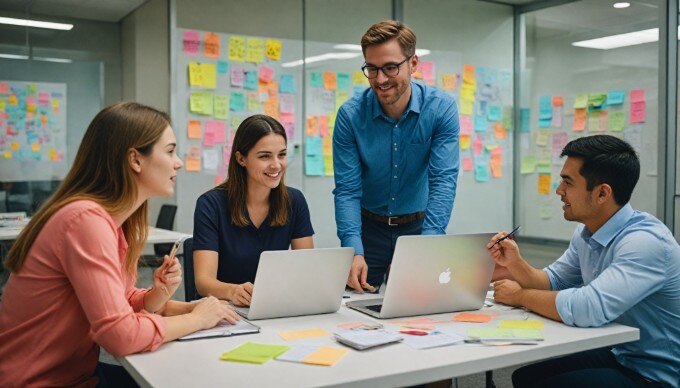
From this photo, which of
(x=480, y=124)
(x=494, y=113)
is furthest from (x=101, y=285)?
(x=494, y=113)

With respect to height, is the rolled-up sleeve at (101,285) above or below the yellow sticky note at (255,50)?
below

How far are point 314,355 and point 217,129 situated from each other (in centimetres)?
337

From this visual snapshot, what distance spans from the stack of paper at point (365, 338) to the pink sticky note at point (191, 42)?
10.9 feet

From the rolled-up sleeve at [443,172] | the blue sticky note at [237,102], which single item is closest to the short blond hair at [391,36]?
the rolled-up sleeve at [443,172]

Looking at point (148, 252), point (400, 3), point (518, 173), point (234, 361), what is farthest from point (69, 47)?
point (234, 361)

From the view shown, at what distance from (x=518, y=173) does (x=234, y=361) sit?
4727mm

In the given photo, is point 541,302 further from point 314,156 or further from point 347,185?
point 314,156

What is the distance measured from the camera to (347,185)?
2.65 m

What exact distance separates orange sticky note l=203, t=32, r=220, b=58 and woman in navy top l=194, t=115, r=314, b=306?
2321mm

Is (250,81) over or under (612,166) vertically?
over

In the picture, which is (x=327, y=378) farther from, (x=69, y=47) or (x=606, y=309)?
(x=69, y=47)

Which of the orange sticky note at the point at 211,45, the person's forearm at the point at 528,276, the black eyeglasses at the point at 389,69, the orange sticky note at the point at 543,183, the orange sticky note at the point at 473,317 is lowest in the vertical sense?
the orange sticky note at the point at 473,317

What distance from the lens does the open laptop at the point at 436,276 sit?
1.81 m

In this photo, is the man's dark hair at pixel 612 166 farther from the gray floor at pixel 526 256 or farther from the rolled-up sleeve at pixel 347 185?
the gray floor at pixel 526 256
